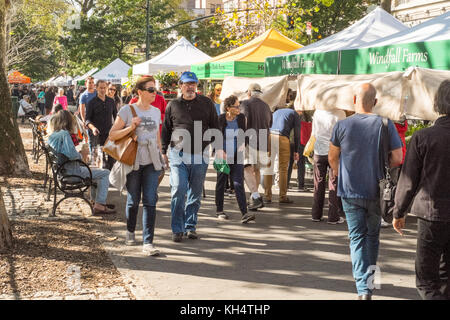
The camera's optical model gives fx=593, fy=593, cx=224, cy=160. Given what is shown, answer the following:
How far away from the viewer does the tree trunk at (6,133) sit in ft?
37.3

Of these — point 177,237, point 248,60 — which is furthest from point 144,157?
point 248,60

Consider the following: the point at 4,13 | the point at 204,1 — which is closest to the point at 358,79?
the point at 4,13

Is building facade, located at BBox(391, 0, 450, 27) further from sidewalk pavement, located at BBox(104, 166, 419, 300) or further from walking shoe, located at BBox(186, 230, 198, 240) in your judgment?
walking shoe, located at BBox(186, 230, 198, 240)

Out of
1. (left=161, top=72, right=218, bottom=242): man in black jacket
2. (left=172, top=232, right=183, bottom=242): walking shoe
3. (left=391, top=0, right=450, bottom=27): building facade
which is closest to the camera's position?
(left=161, top=72, right=218, bottom=242): man in black jacket

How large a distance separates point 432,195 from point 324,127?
14.7 feet

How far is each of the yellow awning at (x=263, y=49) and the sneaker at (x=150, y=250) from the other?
8.78m

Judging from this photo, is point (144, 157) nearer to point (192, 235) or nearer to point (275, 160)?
point (192, 235)

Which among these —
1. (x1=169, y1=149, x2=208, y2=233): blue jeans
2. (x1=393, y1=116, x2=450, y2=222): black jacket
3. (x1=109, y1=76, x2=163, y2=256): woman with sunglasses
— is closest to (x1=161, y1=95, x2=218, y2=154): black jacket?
(x1=169, y1=149, x2=208, y2=233): blue jeans

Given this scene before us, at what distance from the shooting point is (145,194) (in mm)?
6625

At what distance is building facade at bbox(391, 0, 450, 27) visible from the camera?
38156mm

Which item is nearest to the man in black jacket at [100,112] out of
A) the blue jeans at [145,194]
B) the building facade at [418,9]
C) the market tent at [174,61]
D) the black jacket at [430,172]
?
the blue jeans at [145,194]

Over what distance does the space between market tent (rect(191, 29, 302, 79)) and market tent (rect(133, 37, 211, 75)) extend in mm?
2332

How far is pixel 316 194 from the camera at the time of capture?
864 cm

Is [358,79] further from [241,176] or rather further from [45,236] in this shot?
[45,236]
